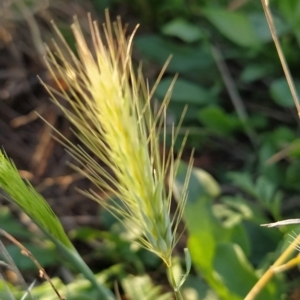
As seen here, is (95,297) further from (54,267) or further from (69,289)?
(54,267)

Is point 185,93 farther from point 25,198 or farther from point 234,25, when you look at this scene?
point 25,198

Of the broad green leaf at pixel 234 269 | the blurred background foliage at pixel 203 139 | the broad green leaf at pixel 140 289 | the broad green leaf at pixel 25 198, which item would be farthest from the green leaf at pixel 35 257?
the broad green leaf at pixel 25 198

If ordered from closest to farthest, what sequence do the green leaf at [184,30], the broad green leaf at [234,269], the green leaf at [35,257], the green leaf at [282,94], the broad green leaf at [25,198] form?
the broad green leaf at [25,198] < the broad green leaf at [234,269] < the green leaf at [35,257] < the green leaf at [282,94] < the green leaf at [184,30]

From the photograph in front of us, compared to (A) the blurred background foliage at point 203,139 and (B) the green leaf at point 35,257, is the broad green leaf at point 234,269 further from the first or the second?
(B) the green leaf at point 35,257

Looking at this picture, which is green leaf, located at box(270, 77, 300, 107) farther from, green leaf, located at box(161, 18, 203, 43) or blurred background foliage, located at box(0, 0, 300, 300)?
green leaf, located at box(161, 18, 203, 43)

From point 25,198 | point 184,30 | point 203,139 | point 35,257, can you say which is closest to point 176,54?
point 184,30

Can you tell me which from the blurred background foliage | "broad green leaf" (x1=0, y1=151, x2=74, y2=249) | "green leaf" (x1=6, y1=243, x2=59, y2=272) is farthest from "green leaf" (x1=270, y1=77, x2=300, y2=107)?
"broad green leaf" (x1=0, y1=151, x2=74, y2=249)
